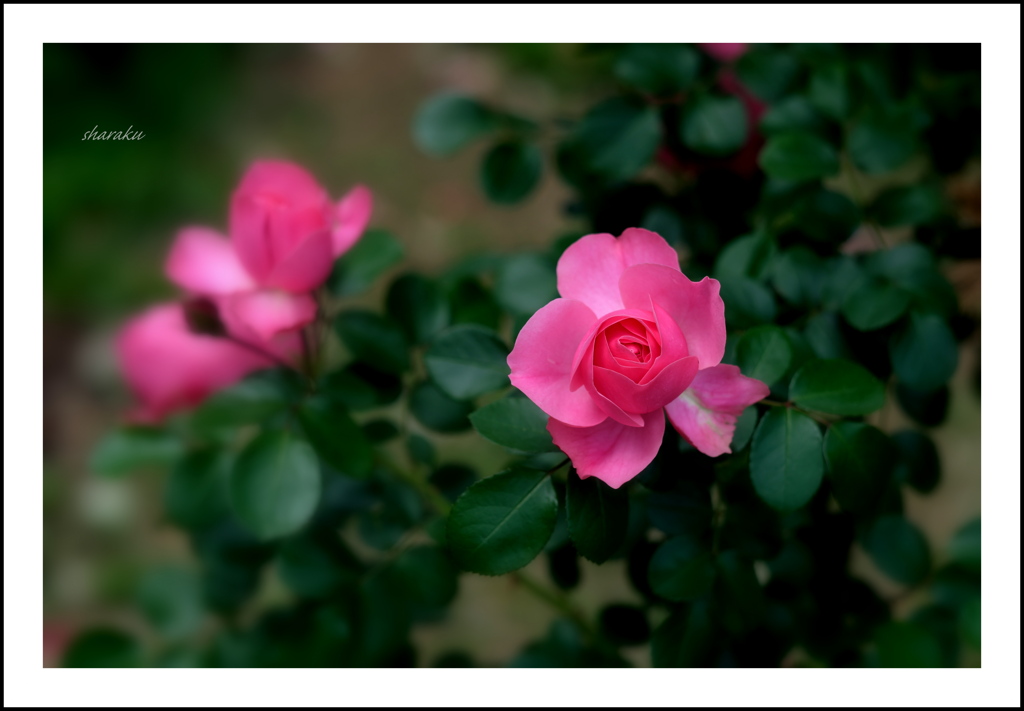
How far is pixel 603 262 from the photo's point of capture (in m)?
0.33

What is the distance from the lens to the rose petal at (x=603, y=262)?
0.32 meters

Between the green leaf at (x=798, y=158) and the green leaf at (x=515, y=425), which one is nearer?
the green leaf at (x=515, y=425)

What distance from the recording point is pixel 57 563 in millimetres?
1126

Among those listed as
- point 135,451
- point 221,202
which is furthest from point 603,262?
point 221,202

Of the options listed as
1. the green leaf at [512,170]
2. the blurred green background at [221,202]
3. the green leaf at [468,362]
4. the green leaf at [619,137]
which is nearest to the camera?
the green leaf at [468,362]

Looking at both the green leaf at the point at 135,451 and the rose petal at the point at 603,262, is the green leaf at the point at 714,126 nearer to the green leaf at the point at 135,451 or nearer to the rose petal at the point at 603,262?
the rose petal at the point at 603,262

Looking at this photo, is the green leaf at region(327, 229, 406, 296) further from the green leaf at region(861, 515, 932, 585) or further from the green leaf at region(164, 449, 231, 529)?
the green leaf at region(861, 515, 932, 585)

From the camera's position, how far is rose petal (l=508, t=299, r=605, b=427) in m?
0.30

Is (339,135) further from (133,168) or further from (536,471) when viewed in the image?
(536,471)

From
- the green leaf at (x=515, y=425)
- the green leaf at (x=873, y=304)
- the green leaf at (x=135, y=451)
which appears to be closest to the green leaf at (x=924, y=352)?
the green leaf at (x=873, y=304)

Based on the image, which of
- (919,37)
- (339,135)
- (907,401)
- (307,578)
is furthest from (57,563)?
(919,37)

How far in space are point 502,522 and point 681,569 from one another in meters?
0.14

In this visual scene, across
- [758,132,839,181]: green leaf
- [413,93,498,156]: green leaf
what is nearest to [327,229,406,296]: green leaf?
[413,93,498,156]: green leaf

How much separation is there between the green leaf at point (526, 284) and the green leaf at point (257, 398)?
Answer: 0.49ft
